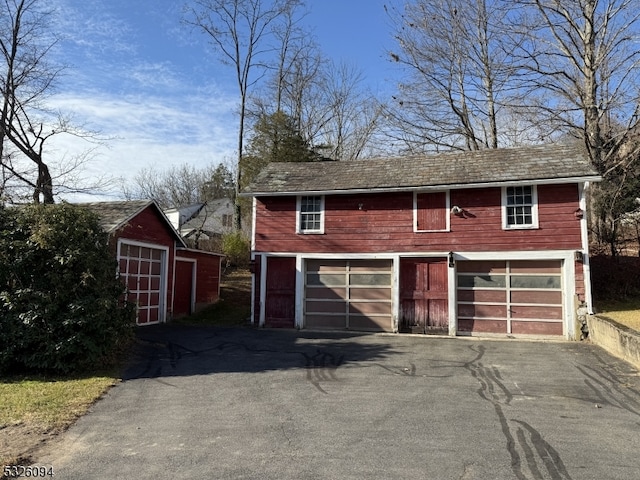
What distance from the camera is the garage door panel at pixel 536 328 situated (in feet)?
45.4

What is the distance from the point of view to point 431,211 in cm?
1516

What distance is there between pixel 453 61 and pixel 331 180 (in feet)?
42.6

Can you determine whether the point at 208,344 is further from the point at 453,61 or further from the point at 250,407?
the point at 453,61

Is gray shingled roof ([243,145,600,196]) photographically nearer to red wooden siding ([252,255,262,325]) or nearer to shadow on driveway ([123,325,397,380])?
red wooden siding ([252,255,262,325])

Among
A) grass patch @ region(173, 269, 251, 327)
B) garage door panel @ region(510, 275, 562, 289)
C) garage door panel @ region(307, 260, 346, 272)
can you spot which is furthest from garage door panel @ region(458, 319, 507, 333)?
grass patch @ region(173, 269, 251, 327)

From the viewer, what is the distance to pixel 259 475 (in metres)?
4.52

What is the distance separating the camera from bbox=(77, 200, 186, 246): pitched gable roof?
1351cm

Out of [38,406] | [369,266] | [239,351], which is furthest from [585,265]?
[38,406]

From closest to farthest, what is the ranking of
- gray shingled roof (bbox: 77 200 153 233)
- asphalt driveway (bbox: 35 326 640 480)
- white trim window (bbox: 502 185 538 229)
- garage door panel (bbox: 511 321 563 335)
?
asphalt driveway (bbox: 35 326 640 480) < gray shingled roof (bbox: 77 200 153 233) < garage door panel (bbox: 511 321 563 335) < white trim window (bbox: 502 185 538 229)

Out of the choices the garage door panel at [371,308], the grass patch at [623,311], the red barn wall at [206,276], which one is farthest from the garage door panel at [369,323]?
the red barn wall at [206,276]

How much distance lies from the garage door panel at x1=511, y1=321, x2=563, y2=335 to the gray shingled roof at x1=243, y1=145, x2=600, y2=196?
4.18 metres

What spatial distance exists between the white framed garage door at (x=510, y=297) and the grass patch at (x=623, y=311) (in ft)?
4.87

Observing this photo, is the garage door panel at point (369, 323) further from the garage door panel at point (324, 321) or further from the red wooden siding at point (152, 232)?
the red wooden siding at point (152, 232)

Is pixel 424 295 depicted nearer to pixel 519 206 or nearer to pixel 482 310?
pixel 482 310
